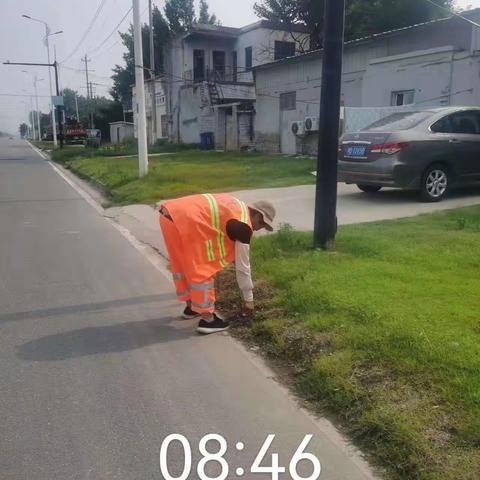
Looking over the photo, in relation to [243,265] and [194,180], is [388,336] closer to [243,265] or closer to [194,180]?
[243,265]

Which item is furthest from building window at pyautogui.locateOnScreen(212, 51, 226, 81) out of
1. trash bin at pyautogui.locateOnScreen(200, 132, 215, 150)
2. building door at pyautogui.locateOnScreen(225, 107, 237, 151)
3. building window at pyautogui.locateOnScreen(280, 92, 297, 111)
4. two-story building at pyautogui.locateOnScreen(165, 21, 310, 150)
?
building window at pyautogui.locateOnScreen(280, 92, 297, 111)

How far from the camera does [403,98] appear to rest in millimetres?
17438

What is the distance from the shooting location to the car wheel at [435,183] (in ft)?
31.2

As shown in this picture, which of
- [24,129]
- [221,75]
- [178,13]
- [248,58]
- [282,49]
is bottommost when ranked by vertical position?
[24,129]

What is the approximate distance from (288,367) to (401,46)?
16.7 m

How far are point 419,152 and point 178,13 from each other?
49.7 metres

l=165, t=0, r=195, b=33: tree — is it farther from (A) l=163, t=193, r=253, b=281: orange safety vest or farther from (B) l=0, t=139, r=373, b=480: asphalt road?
(A) l=163, t=193, r=253, b=281: orange safety vest

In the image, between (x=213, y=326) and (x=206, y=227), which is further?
(x=213, y=326)

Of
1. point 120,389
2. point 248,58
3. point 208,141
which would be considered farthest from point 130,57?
point 120,389

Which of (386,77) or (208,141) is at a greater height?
(386,77)

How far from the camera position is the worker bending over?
4.40m

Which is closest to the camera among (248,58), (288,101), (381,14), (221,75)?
(288,101)

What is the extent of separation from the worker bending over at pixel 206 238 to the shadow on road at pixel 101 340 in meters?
0.34

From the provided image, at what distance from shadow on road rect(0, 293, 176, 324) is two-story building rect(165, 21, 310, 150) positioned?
2768 centimetres
